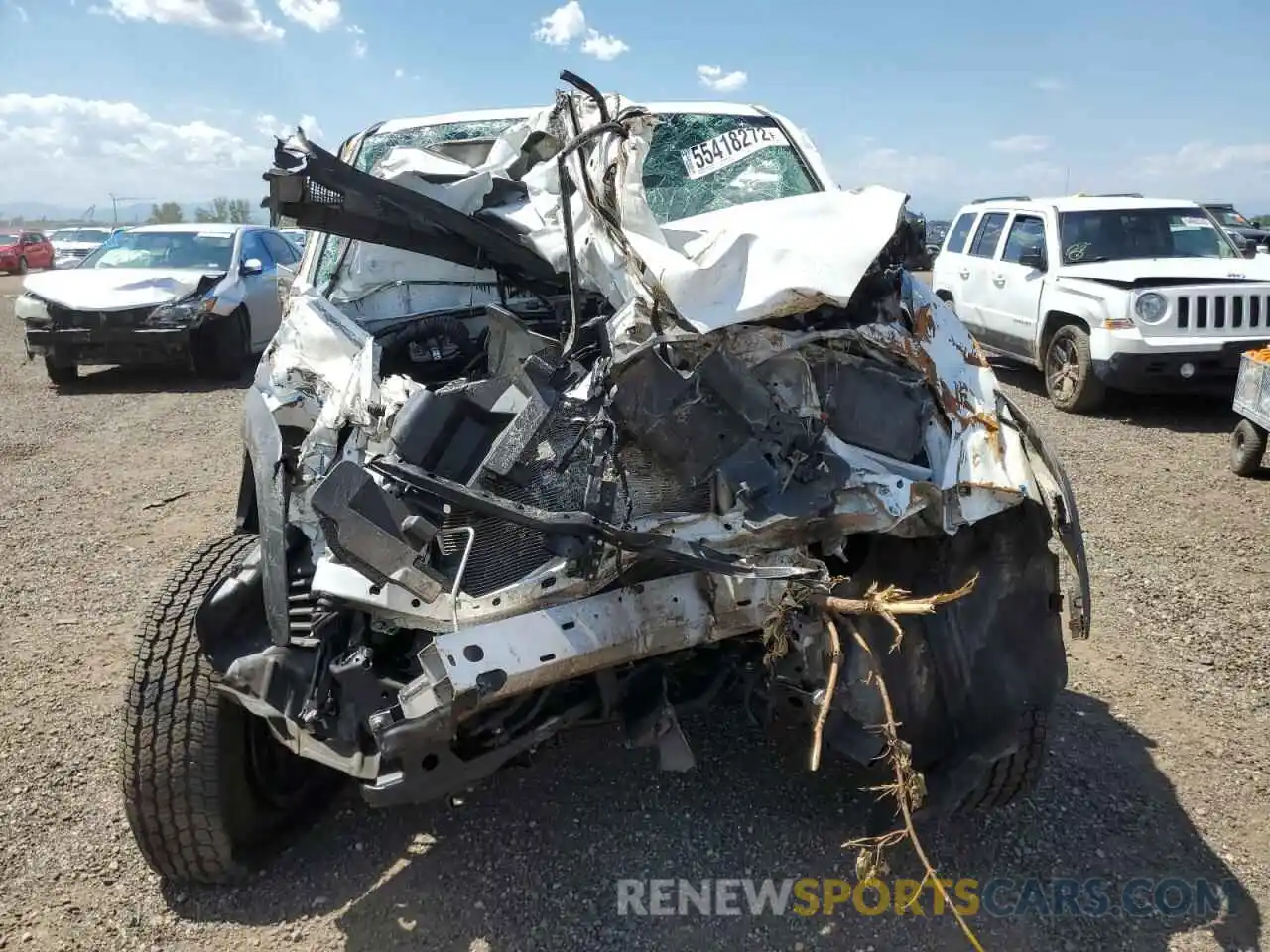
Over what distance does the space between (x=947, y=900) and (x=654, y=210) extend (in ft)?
8.30

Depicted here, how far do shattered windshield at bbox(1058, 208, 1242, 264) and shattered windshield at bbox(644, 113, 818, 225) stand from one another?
208 inches

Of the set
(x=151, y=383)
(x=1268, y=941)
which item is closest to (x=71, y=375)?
(x=151, y=383)

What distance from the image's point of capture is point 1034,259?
28.4 feet

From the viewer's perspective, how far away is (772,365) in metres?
2.54

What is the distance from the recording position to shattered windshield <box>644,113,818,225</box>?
376cm

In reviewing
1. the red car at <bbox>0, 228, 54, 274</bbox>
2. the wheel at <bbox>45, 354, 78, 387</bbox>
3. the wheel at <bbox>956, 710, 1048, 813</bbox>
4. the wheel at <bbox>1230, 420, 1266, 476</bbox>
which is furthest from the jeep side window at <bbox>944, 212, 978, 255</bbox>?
the red car at <bbox>0, 228, 54, 274</bbox>

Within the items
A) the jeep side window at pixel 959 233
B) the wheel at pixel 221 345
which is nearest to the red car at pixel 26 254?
the wheel at pixel 221 345

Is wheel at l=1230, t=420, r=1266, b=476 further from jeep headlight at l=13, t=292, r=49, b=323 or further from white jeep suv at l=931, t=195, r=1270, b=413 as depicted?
jeep headlight at l=13, t=292, r=49, b=323

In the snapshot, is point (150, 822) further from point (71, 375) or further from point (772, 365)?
point (71, 375)

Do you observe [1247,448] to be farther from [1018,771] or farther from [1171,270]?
[1018,771]

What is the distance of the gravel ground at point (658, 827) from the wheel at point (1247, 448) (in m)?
1.78

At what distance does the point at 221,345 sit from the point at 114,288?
107 cm

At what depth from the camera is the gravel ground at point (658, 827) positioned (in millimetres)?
2406

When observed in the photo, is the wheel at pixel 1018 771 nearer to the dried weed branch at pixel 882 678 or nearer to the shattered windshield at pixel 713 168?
the dried weed branch at pixel 882 678
